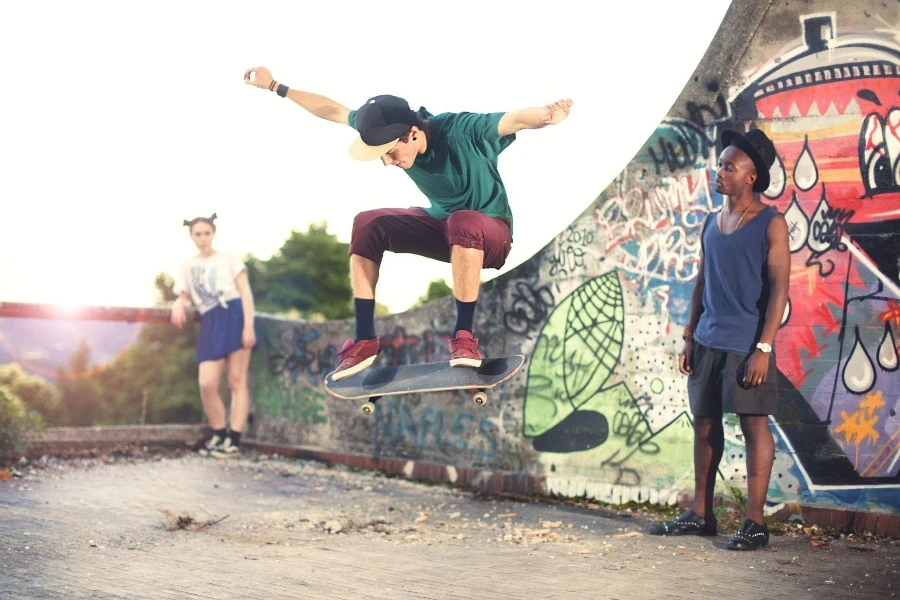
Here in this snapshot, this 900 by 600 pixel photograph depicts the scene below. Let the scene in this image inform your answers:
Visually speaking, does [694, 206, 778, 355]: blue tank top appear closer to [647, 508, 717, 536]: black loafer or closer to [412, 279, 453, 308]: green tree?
[647, 508, 717, 536]: black loafer

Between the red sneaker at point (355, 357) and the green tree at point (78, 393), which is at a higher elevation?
the red sneaker at point (355, 357)

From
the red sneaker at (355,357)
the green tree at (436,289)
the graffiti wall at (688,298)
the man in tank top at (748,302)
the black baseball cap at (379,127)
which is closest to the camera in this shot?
the black baseball cap at (379,127)

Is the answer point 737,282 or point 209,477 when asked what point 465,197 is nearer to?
point 737,282

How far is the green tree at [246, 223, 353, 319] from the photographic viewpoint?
74.9ft

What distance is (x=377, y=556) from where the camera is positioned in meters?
6.28

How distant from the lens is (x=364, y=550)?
21.3 feet

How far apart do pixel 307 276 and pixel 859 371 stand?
17.4 m

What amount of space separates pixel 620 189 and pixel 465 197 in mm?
4517

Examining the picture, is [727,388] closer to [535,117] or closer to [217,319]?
[535,117]

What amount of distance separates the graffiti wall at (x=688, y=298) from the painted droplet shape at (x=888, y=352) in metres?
0.01

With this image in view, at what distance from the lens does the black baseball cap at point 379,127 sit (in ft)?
13.3

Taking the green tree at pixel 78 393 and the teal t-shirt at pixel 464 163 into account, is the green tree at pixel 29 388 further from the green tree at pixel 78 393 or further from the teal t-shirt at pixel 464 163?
the teal t-shirt at pixel 464 163

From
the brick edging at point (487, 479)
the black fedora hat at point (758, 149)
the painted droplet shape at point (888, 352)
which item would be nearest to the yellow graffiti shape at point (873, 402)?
the painted droplet shape at point (888, 352)

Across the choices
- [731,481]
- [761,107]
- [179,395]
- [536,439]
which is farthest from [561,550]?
[179,395]
